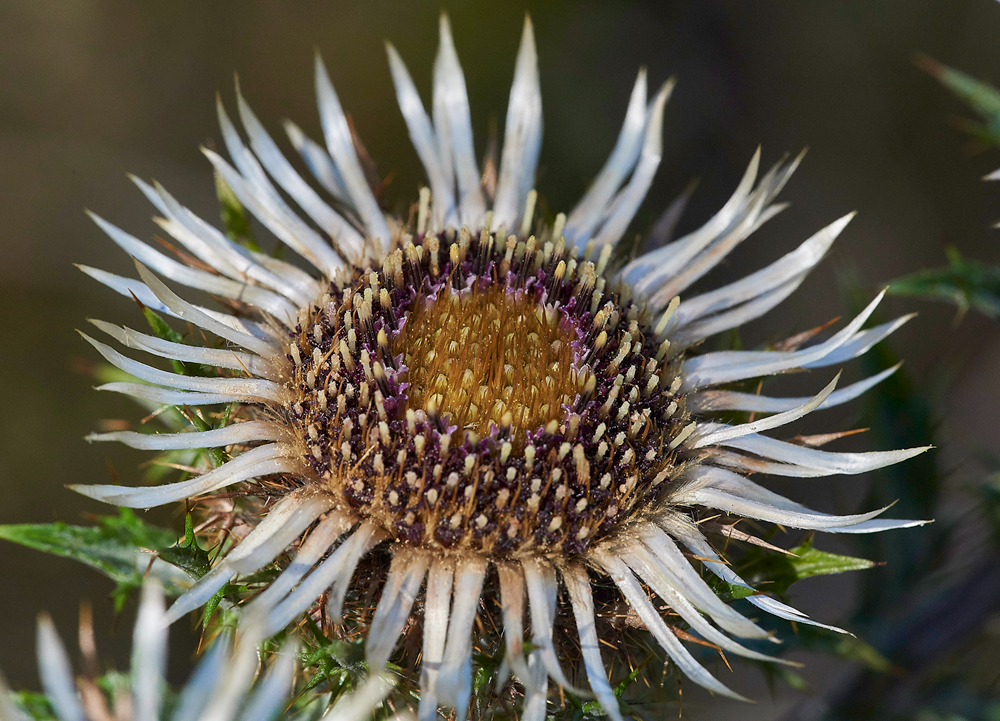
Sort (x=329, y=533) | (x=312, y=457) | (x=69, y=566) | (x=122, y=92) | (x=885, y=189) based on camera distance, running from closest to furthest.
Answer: (x=329, y=533) < (x=312, y=457) < (x=69, y=566) < (x=122, y=92) < (x=885, y=189)

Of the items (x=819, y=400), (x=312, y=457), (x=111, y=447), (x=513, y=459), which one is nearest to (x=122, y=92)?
(x=111, y=447)

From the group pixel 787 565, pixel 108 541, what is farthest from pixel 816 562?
pixel 108 541

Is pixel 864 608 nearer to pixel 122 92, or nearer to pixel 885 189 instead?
pixel 885 189

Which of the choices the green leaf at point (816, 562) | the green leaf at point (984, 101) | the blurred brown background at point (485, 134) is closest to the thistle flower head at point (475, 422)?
the green leaf at point (816, 562)

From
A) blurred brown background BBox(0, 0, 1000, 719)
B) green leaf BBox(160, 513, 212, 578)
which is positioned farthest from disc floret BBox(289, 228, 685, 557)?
blurred brown background BBox(0, 0, 1000, 719)

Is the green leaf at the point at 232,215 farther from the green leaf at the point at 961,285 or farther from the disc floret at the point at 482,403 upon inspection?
the green leaf at the point at 961,285

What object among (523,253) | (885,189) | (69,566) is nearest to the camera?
(523,253)

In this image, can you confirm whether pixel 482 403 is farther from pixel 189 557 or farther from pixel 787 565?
pixel 787 565
